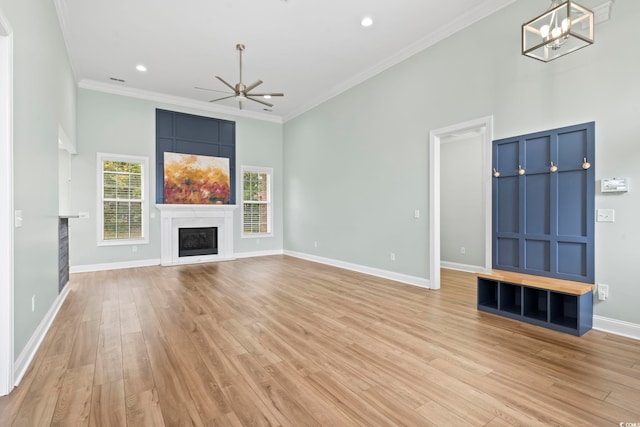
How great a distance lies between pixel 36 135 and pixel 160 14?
239 cm

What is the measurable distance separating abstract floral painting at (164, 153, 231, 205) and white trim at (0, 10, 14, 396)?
5063 mm

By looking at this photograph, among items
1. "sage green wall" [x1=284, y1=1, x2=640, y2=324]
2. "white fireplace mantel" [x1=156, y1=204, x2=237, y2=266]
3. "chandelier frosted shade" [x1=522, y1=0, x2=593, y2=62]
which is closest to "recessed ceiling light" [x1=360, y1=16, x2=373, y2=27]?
"sage green wall" [x1=284, y1=1, x2=640, y2=324]

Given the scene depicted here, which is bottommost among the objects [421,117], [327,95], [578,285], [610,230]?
[578,285]

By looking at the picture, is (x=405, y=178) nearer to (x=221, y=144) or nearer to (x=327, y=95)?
(x=327, y=95)

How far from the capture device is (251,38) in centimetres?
474

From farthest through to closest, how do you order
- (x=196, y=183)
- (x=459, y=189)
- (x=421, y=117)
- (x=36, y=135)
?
(x=196, y=183) → (x=459, y=189) → (x=421, y=117) → (x=36, y=135)

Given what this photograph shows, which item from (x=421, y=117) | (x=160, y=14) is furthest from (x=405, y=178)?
(x=160, y=14)

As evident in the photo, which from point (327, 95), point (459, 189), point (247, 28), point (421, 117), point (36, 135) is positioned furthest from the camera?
point (327, 95)

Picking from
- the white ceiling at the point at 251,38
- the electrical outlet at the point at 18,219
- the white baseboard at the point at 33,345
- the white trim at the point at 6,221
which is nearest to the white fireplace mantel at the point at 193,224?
the white ceiling at the point at 251,38

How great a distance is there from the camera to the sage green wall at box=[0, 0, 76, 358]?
232cm


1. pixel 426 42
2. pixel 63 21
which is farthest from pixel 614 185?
pixel 63 21

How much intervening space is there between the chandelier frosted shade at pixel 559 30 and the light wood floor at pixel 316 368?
2502 millimetres

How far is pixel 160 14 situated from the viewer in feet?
13.6

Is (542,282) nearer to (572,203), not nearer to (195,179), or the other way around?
(572,203)
